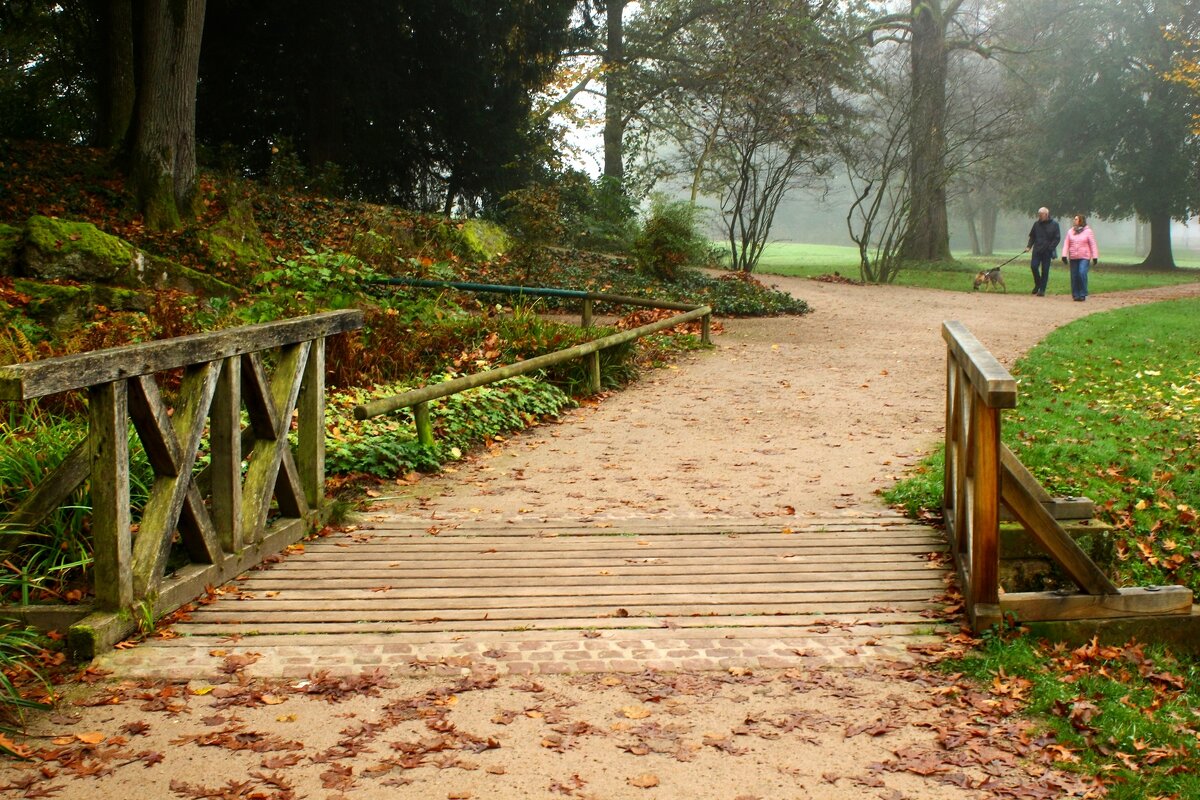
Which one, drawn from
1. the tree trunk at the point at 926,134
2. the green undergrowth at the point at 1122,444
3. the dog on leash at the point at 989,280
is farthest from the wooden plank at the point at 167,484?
the tree trunk at the point at 926,134

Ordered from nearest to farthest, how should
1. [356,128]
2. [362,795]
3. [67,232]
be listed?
[362,795]
[67,232]
[356,128]

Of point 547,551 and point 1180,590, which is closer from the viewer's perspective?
point 1180,590

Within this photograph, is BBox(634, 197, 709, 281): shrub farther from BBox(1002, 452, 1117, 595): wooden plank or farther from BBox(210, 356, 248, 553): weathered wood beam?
BBox(1002, 452, 1117, 595): wooden plank

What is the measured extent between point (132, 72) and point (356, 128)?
17.3 ft

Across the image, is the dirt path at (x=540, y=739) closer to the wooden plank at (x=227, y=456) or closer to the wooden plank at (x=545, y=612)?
the wooden plank at (x=545, y=612)

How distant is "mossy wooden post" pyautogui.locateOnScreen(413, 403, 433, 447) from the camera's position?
866 cm

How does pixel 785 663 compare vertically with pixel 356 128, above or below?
below

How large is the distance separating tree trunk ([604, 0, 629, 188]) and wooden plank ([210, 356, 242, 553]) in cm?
2343

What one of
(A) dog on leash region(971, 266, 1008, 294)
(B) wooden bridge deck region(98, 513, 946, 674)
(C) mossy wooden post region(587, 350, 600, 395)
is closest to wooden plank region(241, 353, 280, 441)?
(B) wooden bridge deck region(98, 513, 946, 674)

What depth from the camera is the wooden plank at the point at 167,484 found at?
4.90 metres

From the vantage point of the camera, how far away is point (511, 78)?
23.9 m

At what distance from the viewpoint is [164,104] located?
608 inches

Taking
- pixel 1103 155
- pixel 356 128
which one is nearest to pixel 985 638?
pixel 356 128

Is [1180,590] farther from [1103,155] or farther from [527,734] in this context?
[1103,155]
